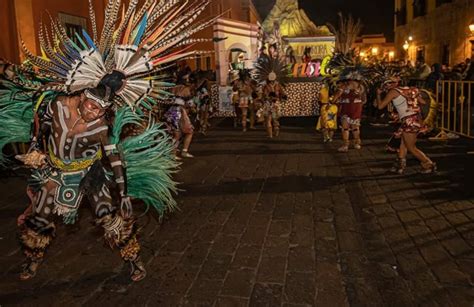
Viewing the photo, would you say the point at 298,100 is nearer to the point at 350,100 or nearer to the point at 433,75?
the point at 433,75

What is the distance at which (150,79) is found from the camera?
4.12 meters

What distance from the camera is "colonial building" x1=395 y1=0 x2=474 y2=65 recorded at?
78.1 feet

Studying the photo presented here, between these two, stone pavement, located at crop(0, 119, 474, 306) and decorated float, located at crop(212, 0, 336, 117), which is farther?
decorated float, located at crop(212, 0, 336, 117)

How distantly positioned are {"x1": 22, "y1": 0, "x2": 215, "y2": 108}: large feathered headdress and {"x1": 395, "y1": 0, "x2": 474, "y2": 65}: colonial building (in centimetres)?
2224

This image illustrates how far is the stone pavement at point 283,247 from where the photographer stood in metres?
3.93

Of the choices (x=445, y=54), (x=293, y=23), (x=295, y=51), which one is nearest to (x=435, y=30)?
(x=445, y=54)

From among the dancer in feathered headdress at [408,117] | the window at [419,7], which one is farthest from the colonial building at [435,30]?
the dancer in feathered headdress at [408,117]

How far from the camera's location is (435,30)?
28500 millimetres

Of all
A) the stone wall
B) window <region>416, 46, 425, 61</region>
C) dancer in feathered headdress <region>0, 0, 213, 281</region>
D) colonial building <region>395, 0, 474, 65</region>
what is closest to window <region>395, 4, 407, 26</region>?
colonial building <region>395, 0, 474, 65</region>

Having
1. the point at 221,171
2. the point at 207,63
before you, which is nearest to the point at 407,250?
the point at 221,171

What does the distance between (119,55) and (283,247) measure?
8.18 ft

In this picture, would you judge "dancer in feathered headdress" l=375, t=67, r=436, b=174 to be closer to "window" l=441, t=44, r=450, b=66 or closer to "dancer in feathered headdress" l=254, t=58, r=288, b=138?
"dancer in feathered headdress" l=254, t=58, r=288, b=138

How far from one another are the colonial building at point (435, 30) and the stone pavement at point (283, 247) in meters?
17.9

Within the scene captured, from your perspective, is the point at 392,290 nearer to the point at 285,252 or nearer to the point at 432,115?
the point at 285,252
